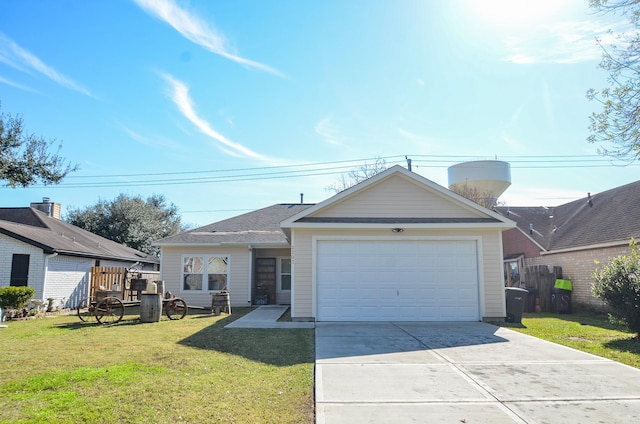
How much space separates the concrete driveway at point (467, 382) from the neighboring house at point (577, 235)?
22.8ft

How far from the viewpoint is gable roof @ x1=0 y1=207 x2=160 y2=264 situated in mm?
15505

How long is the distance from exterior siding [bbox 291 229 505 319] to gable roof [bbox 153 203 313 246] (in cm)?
531

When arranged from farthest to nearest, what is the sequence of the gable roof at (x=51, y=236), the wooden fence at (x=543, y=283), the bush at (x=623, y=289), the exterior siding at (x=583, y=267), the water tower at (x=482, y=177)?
the water tower at (x=482, y=177) → the wooden fence at (x=543, y=283) → the gable roof at (x=51, y=236) → the exterior siding at (x=583, y=267) → the bush at (x=623, y=289)

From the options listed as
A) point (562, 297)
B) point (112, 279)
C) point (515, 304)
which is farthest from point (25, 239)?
point (562, 297)

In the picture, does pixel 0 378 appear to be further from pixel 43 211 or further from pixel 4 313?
pixel 43 211

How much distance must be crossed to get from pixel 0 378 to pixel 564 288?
17541 millimetres

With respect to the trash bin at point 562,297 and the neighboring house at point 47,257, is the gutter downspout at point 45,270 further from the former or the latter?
the trash bin at point 562,297

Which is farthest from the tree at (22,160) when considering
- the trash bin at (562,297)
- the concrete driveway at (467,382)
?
the trash bin at (562,297)

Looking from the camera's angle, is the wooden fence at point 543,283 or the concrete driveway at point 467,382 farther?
the wooden fence at point 543,283

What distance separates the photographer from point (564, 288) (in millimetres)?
16141

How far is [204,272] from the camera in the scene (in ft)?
57.6

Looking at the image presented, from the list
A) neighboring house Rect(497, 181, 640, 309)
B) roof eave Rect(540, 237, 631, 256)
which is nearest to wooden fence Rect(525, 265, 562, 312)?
neighboring house Rect(497, 181, 640, 309)

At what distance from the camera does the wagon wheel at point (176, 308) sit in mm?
13008

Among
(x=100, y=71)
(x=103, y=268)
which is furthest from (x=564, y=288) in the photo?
(x=103, y=268)
